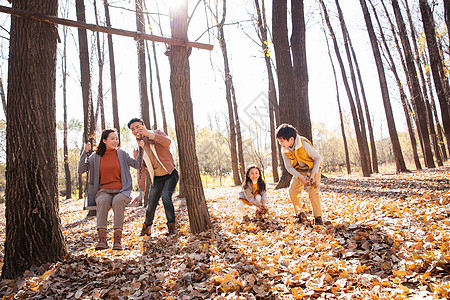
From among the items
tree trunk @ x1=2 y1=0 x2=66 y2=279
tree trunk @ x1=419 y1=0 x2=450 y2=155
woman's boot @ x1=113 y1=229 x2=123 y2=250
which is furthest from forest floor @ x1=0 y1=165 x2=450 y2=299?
tree trunk @ x1=419 y1=0 x2=450 y2=155

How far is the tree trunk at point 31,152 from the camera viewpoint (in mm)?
3395

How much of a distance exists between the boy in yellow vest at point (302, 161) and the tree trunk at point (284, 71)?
454cm

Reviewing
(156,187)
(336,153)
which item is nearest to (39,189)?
(156,187)

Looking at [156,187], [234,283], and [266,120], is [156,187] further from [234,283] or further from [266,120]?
[266,120]

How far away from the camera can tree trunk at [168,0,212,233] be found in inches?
185

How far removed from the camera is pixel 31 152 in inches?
137

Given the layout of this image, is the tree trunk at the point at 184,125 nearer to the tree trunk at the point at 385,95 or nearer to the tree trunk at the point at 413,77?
the tree trunk at the point at 385,95

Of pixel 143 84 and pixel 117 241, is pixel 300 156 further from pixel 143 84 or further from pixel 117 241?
pixel 143 84

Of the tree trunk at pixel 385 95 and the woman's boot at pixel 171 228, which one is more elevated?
the tree trunk at pixel 385 95

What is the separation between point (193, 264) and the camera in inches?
130

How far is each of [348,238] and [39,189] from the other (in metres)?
4.02

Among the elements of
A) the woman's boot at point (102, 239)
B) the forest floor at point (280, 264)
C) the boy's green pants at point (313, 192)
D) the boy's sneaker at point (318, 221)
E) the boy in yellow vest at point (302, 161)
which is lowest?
the forest floor at point (280, 264)

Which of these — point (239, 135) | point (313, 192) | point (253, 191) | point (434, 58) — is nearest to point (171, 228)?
point (253, 191)

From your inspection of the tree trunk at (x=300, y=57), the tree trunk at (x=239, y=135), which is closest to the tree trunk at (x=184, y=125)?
the tree trunk at (x=300, y=57)
